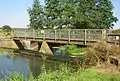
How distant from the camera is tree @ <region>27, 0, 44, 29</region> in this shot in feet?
179

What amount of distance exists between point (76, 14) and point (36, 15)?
10.8 metres

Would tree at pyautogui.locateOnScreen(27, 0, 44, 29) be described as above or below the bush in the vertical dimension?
above

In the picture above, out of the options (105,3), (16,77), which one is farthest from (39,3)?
(16,77)

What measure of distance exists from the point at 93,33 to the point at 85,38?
1079mm

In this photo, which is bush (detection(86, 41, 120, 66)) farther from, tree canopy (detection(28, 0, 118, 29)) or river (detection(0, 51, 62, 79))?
tree canopy (detection(28, 0, 118, 29))

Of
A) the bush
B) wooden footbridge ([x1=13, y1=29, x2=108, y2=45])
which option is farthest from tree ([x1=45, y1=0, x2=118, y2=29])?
the bush

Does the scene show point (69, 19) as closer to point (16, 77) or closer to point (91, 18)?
point (91, 18)

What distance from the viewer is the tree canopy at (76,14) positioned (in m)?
48.2

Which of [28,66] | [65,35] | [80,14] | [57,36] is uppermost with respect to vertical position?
[80,14]

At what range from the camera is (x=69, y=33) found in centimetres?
3094

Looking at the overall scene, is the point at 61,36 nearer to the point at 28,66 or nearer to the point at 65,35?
the point at 65,35

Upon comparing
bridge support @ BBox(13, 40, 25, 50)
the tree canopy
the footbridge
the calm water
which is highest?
the tree canopy

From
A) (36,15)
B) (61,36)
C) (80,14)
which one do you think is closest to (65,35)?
(61,36)

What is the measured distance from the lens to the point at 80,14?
157ft
